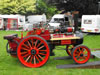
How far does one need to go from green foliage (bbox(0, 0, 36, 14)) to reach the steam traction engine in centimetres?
2646

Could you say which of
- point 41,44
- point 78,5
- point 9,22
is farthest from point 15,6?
point 41,44

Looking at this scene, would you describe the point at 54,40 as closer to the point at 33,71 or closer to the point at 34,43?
the point at 34,43

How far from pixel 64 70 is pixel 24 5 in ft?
96.1

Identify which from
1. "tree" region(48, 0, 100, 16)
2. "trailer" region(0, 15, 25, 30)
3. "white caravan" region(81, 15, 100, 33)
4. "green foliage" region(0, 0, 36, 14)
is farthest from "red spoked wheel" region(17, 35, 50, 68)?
"green foliage" region(0, 0, 36, 14)

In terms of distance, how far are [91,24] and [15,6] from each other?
61.6ft

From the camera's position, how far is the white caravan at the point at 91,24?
16391 mm

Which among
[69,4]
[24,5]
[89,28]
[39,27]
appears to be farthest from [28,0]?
[39,27]

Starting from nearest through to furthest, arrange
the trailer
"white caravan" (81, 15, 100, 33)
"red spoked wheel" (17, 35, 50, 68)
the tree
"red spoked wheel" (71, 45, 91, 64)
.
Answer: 1. "red spoked wheel" (17, 35, 50, 68)
2. "red spoked wheel" (71, 45, 91, 64)
3. "white caravan" (81, 15, 100, 33)
4. the tree
5. the trailer

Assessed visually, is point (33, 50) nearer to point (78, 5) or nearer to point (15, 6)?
point (78, 5)

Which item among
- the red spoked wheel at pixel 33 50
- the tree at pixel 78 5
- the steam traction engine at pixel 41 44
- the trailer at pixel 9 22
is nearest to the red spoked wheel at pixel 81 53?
the steam traction engine at pixel 41 44

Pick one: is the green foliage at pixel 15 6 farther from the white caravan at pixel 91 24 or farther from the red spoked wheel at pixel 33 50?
the red spoked wheel at pixel 33 50

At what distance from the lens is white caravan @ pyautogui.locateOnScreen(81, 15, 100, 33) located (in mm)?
16391

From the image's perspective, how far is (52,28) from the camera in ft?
19.0

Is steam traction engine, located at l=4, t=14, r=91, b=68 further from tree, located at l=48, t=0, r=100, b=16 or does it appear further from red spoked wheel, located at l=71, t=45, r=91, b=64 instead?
tree, located at l=48, t=0, r=100, b=16
